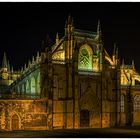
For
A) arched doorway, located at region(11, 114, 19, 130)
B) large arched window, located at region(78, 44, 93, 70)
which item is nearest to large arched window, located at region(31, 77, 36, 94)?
large arched window, located at region(78, 44, 93, 70)

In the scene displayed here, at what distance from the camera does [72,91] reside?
35312 millimetres

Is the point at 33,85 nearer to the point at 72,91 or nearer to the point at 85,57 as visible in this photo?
the point at 72,91

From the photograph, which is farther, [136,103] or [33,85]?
[136,103]

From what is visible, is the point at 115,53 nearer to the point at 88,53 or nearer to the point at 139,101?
the point at 88,53

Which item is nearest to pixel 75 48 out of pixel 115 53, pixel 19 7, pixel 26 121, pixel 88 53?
pixel 88 53

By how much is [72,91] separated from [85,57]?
3833mm

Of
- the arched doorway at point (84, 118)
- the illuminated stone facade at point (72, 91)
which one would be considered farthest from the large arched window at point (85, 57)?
the arched doorway at point (84, 118)

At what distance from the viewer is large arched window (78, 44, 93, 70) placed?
37.1 m

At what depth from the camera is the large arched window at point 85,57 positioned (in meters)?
37.1

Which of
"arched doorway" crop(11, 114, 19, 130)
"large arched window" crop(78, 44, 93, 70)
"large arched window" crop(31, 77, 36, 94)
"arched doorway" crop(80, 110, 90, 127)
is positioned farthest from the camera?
"large arched window" crop(78, 44, 93, 70)

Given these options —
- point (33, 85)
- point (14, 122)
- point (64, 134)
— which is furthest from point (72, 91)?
point (64, 134)

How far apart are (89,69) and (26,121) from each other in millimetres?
8197

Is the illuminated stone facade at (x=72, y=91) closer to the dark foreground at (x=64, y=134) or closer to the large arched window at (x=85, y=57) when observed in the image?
the large arched window at (x=85, y=57)

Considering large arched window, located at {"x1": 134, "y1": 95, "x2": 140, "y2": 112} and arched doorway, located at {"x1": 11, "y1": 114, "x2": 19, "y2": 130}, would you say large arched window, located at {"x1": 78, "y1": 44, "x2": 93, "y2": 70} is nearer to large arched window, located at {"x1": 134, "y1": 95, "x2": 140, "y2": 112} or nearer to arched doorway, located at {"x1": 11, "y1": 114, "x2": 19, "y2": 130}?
large arched window, located at {"x1": 134, "y1": 95, "x2": 140, "y2": 112}
